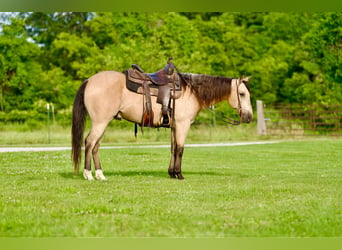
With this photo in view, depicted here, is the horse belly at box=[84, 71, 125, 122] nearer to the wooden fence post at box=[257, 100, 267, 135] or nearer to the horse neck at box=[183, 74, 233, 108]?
the horse neck at box=[183, 74, 233, 108]

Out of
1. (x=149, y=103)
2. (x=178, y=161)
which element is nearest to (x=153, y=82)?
(x=149, y=103)

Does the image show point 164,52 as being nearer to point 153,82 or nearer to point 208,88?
point 208,88

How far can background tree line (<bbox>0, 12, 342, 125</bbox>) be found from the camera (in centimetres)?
3581

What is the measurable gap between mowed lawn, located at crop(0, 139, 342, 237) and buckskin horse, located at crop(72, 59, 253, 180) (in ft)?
2.42

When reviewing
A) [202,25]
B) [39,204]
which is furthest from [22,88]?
[39,204]

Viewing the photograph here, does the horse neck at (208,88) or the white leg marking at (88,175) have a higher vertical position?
the horse neck at (208,88)

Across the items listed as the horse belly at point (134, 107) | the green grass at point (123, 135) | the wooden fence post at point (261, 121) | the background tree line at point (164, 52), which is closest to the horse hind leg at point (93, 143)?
the horse belly at point (134, 107)

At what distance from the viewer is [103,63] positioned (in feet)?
118

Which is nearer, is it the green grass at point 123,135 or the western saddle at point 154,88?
the western saddle at point 154,88

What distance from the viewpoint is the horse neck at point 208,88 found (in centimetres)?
1200

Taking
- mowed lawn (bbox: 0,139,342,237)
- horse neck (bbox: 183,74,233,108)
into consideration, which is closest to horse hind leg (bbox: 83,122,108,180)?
mowed lawn (bbox: 0,139,342,237)

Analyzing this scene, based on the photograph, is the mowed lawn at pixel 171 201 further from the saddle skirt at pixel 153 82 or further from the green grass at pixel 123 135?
the green grass at pixel 123 135

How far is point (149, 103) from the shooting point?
38.4ft

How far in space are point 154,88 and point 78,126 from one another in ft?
5.61
